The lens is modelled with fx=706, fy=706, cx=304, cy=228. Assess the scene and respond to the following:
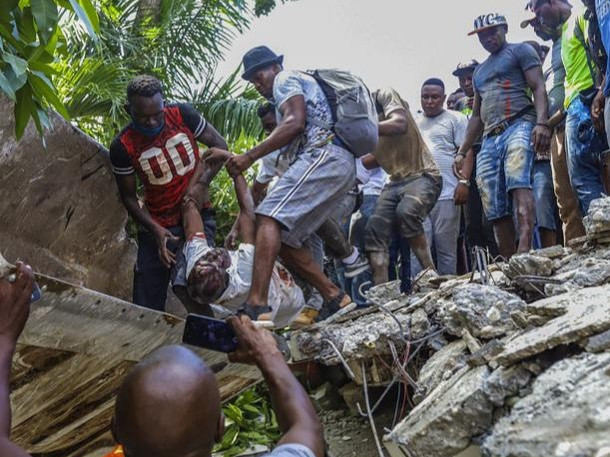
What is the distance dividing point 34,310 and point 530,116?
368 cm

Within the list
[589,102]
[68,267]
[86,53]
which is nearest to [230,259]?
[68,267]

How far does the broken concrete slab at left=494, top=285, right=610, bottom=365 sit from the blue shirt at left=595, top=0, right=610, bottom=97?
1.58 meters

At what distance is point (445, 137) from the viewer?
5.66 metres

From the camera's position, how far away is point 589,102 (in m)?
4.17

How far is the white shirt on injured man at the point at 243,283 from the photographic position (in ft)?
11.2

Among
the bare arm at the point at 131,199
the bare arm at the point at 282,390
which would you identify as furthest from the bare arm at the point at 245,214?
the bare arm at the point at 282,390

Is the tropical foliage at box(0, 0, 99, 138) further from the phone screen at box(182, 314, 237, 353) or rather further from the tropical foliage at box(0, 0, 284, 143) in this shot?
the tropical foliage at box(0, 0, 284, 143)

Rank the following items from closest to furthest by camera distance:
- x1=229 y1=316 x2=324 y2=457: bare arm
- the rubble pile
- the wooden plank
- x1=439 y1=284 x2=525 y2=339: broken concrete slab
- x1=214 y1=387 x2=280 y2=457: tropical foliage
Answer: x1=229 y1=316 x2=324 y2=457: bare arm, the rubble pile, the wooden plank, x1=439 y1=284 x2=525 y2=339: broken concrete slab, x1=214 y1=387 x2=280 y2=457: tropical foliage

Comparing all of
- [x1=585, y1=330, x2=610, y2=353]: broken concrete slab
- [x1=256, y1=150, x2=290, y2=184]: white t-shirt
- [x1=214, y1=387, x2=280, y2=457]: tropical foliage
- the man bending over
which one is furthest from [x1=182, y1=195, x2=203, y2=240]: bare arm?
[x1=585, y1=330, x2=610, y2=353]: broken concrete slab

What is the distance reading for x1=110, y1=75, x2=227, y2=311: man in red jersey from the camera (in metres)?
3.62

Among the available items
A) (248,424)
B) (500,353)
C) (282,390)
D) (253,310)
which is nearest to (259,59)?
(253,310)

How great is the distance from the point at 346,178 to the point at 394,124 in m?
0.95

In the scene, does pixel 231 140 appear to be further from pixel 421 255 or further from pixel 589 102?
pixel 589 102

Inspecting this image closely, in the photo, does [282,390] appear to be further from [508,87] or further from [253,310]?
[508,87]
